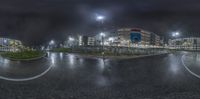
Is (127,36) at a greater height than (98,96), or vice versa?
(127,36)

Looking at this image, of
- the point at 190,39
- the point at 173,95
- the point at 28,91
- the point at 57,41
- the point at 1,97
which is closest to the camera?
the point at 1,97

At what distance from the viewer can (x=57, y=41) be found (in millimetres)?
167500

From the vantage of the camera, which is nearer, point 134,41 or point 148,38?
point 134,41

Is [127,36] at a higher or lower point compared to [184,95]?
higher

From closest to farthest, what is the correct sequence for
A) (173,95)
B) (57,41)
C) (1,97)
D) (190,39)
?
(1,97)
(173,95)
(57,41)
(190,39)

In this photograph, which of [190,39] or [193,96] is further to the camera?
[190,39]

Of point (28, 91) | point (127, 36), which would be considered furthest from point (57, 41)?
point (28, 91)

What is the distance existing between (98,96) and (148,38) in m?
197

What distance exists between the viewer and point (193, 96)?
7402 millimetres

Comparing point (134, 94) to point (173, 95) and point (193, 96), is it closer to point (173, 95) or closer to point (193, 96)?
point (173, 95)

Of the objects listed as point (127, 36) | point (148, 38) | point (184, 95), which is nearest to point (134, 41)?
point (127, 36)

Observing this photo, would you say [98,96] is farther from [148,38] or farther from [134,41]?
[148,38]

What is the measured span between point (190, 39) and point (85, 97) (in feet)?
690

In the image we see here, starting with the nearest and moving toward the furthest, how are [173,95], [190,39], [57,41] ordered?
[173,95] → [57,41] → [190,39]
